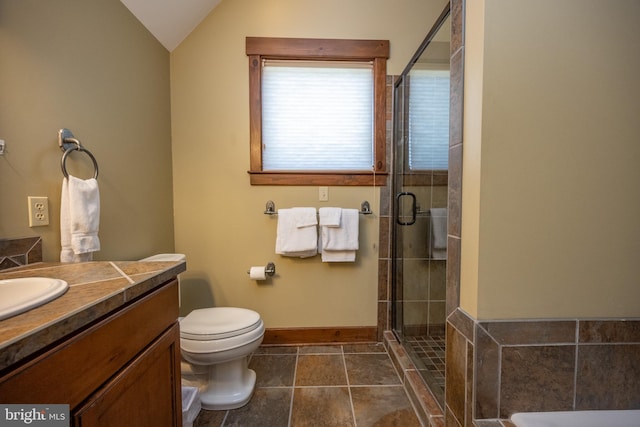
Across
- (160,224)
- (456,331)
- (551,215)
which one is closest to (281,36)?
(160,224)

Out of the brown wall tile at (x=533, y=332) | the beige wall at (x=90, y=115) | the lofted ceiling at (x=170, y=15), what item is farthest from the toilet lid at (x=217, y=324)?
the lofted ceiling at (x=170, y=15)

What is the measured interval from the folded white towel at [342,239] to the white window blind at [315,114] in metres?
0.38

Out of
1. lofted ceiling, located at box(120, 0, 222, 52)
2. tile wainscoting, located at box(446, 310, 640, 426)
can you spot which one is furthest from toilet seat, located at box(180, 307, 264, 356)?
lofted ceiling, located at box(120, 0, 222, 52)

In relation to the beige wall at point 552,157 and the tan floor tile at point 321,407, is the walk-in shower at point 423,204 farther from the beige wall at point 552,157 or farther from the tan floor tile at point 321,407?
the tan floor tile at point 321,407

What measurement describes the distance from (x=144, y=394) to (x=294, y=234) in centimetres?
121

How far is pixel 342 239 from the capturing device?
189 centimetres

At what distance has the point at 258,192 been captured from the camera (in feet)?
6.42

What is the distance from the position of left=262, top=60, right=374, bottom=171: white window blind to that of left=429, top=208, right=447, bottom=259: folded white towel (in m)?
0.76

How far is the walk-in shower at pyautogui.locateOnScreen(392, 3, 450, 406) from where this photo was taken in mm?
1354

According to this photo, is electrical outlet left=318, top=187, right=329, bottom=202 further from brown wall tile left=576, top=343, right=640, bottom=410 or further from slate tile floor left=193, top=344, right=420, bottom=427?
brown wall tile left=576, top=343, right=640, bottom=410

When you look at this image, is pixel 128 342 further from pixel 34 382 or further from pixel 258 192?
pixel 258 192

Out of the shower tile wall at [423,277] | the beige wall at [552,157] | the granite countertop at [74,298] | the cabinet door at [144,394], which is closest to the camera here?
the granite countertop at [74,298]

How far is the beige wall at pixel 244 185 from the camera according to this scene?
190 cm

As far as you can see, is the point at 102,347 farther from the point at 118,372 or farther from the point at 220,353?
the point at 220,353
